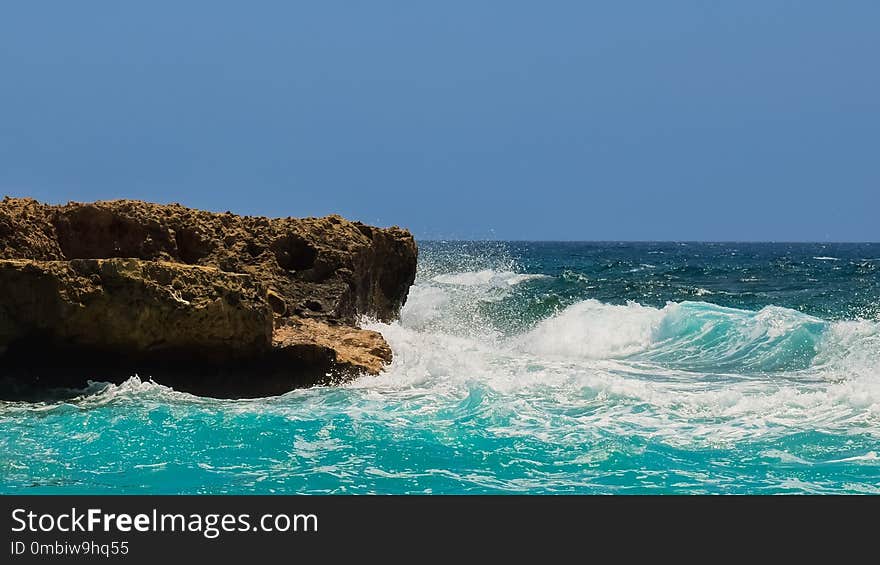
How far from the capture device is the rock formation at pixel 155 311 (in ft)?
26.7

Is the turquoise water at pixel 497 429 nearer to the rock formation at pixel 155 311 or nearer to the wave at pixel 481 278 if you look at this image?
the rock formation at pixel 155 311

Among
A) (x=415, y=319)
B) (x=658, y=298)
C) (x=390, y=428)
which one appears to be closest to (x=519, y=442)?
(x=390, y=428)

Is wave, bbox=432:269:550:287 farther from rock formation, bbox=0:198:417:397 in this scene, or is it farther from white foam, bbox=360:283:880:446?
rock formation, bbox=0:198:417:397

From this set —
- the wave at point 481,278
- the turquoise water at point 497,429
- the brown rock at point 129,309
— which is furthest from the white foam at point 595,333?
the wave at point 481,278

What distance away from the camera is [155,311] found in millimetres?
8227

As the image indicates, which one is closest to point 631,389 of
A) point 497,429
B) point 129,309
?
point 497,429

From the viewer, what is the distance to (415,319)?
14.6 metres

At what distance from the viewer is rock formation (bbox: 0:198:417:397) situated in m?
8.15

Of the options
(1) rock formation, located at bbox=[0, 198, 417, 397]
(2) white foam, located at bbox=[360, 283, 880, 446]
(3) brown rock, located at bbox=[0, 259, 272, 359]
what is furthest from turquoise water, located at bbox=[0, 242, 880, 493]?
(3) brown rock, located at bbox=[0, 259, 272, 359]

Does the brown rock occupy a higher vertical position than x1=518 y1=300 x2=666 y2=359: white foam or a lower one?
higher

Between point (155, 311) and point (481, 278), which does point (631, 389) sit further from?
point (481, 278)
